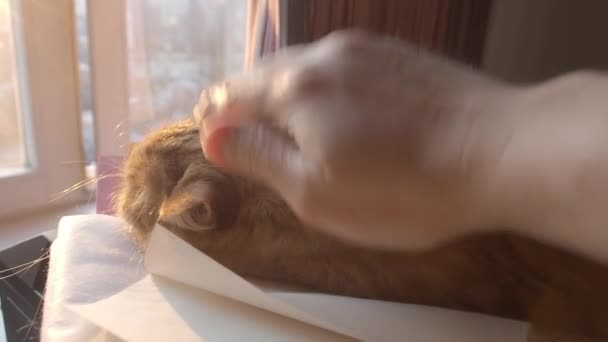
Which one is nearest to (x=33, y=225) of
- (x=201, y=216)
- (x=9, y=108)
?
(x=9, y=108)

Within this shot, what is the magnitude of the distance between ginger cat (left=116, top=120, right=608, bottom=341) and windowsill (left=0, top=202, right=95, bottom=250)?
0.68 metres

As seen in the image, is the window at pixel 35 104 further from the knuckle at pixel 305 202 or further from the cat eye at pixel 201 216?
the knuckle at pixel 305 202

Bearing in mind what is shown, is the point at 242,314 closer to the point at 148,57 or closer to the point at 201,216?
the point at 201,216

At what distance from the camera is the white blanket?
15.9 inches

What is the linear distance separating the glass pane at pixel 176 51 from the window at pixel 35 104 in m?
0.24

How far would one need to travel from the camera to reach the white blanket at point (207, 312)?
15.9 inches

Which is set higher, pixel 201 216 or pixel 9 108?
pixel 201 216

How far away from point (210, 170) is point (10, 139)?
90cm

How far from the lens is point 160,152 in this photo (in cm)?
53

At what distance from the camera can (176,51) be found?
1609mm

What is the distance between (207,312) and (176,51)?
1296 millimetres

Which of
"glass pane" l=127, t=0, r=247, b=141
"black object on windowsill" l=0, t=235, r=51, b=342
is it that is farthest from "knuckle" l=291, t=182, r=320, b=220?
"glass pane" l=127, t=0, r=247, b=141

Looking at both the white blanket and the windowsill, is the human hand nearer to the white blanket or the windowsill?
the white blanket

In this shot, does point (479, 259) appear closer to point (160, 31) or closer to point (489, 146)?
point (489, 146)
